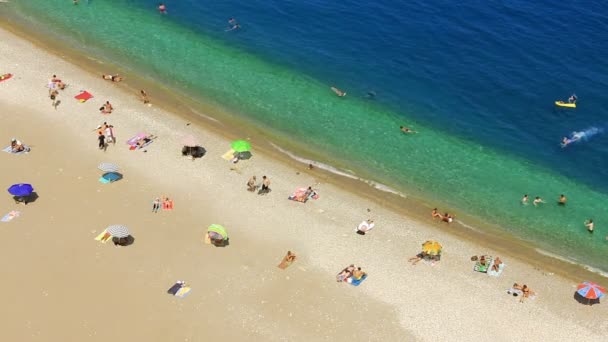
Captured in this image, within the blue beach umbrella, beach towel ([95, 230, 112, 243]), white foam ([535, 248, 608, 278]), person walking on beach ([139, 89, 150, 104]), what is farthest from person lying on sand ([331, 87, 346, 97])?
beach towel ([95, 230, 112, 243])

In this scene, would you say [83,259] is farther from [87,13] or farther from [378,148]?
[87,13]

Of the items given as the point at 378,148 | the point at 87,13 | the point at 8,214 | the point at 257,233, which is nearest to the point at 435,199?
the point at 378,148

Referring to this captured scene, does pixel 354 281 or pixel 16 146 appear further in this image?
pixel 16 146

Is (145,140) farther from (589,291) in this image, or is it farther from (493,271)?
(589,291)

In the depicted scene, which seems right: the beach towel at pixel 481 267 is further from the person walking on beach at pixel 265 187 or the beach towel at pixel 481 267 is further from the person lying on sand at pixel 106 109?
the person lying on sand at pixel 106 109

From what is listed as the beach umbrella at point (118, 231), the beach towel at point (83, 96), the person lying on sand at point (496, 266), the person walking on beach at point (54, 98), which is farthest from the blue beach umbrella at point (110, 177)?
the person lying on sand at point (496, 266)

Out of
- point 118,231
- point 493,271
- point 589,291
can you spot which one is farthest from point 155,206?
point 589,291

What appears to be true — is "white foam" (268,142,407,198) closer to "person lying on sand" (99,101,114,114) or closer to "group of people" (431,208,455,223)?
"group of people" (431,208,455,223)
